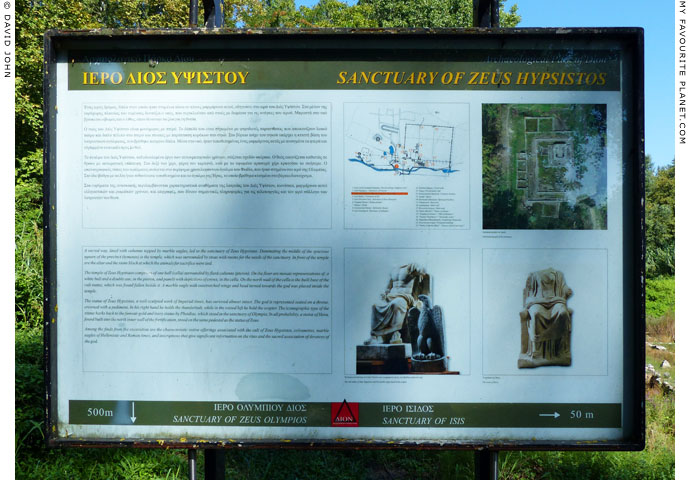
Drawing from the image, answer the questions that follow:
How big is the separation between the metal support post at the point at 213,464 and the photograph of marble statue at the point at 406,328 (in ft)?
2.32

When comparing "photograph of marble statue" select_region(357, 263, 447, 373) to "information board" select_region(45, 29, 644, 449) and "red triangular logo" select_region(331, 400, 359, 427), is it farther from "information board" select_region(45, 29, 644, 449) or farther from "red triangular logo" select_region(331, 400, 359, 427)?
"red triangular logo" select_region(331, 400, 359, 427)

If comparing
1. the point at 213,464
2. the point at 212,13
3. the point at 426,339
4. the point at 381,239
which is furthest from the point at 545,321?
the point at 212,13

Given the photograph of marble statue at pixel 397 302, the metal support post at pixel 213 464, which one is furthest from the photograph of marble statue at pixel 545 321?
the metal support post at pixel 213 464

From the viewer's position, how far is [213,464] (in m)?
1.81

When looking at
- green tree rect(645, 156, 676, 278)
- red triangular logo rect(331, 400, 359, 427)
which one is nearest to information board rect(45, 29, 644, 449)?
red triangular logo rect(331, 400, 359, 427)

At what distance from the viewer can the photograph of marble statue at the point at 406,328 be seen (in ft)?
5.42

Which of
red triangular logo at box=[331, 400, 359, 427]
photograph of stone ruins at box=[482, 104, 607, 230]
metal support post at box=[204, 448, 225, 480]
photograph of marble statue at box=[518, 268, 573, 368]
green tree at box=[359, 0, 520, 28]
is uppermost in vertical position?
green tree at box=[359, 0, 520, 28]

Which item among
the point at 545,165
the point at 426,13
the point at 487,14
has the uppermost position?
the point at 426,13

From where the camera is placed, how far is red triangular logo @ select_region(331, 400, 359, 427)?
5.43ft

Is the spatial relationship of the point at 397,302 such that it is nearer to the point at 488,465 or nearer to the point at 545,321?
the point at 545,321

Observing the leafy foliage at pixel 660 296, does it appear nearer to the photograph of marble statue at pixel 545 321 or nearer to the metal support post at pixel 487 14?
the photograph of marble statue at pixel 545 321

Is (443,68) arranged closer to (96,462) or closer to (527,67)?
(527,67)

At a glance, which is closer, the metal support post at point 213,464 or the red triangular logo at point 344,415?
the red triangular logo at point 344,415

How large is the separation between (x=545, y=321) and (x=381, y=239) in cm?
68
